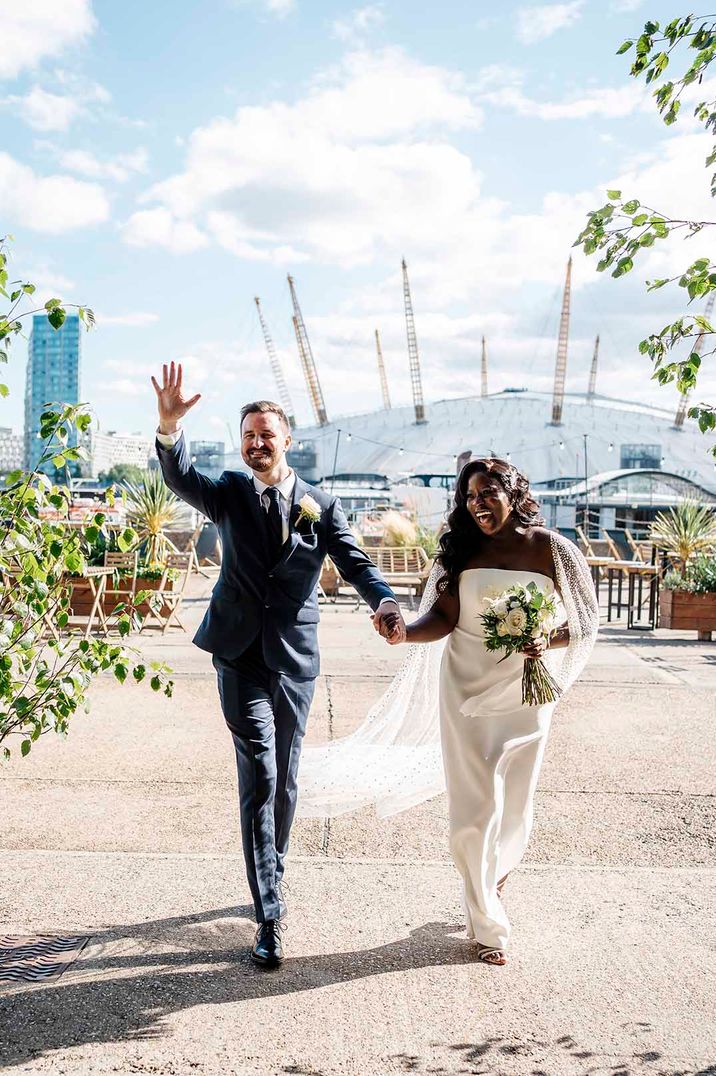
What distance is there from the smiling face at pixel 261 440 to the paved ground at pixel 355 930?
1.72 m

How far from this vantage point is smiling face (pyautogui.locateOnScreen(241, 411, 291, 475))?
3.96 metres

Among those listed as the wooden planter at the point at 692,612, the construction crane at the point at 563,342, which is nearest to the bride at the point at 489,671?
the wooden planter at the point at 692,612

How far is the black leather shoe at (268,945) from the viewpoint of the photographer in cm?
355

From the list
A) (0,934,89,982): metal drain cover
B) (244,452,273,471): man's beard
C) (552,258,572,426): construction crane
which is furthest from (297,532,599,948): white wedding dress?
(552,258,572,426): construction crane

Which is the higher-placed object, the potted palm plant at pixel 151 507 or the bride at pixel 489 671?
the potted palm plant at pixel 151 507

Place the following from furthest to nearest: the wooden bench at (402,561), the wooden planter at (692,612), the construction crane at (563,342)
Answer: the construction crane at (563,342) → the wooden bench at (402,561) → the wooden planter at (692,612)

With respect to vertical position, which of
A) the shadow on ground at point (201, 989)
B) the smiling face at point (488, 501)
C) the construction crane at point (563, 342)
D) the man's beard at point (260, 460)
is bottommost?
the shadow on ground at point (201, 989)

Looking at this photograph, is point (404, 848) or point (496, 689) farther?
point (404, 848)

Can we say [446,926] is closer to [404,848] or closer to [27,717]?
[404,848]

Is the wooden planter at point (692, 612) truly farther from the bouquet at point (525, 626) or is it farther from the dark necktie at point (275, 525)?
the dark necktie at point (275, 525)

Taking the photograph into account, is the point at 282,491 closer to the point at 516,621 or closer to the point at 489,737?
the point at 516,621

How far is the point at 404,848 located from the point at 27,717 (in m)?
2.05

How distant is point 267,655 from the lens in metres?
3.84

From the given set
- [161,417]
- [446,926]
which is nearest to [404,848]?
[446,926]
